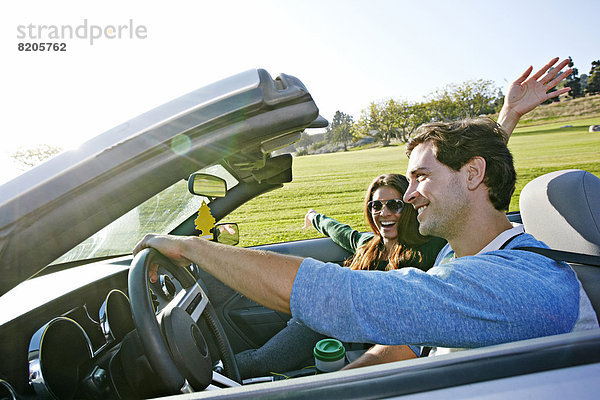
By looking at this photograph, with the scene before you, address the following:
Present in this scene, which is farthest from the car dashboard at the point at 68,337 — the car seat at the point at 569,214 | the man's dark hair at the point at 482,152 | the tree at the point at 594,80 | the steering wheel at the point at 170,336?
the tree at the point at 594,80

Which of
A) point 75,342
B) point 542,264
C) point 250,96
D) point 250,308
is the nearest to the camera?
point 250,96

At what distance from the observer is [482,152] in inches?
60.7

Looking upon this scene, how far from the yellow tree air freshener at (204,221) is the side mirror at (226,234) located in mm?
104

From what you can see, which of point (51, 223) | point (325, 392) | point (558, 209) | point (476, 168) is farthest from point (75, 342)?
point (558, 209)

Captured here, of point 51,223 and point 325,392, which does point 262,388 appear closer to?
point 325,392

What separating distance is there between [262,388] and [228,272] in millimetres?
344

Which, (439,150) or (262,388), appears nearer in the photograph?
(262,388)

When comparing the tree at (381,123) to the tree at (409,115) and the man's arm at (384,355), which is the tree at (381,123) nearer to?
the tree at (409,115)

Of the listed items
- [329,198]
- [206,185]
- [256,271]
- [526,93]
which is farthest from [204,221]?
[329,198]

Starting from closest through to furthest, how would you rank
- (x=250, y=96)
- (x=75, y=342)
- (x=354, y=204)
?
(x=250, y=96) < (x=75, y=342) < (x=354, y=204)

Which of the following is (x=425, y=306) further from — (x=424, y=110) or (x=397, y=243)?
(x=424, y=110)

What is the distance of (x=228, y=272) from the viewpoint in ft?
3.49

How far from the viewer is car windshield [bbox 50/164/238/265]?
1650mm

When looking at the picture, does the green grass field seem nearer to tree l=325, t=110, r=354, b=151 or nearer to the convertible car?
the convertible car
